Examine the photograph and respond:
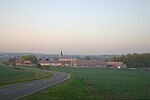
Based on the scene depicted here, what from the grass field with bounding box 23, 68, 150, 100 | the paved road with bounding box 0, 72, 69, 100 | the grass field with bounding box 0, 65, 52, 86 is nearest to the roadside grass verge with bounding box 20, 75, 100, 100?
the grass field with bounding box 23, 68, 150, 100

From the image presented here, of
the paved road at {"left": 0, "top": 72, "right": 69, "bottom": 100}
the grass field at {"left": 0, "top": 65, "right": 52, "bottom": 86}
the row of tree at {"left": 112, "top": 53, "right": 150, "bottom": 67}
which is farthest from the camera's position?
the row of tree at {"left": 112, "top": 53, "right": 150, "bottom": 67}

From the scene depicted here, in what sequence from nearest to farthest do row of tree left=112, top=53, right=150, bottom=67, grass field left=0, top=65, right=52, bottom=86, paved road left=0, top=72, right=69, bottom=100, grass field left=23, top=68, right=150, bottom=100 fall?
1. paved road left=0, top=72, right=69, bottom=100
2. grass field left=23, top=68, right=150, bottom=100
3. grass field left=0, top=65, right=52, bottom=86
4. row of tree left=112, top=53, right=150, bottom=67

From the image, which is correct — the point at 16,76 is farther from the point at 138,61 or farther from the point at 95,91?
the point at 138,61

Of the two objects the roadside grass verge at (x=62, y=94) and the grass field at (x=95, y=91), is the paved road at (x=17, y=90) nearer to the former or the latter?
the roadside grass verge at (x=62, y=94)

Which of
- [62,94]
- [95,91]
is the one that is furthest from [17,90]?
[95,91]

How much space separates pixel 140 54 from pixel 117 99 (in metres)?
170

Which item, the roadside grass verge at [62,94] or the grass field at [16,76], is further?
the grass field at [16,76]

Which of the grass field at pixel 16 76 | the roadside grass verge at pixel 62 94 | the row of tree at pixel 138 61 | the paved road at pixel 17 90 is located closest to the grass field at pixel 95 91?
the roadside grass verge at pixel 62 94

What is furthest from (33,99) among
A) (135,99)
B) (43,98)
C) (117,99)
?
(135,99)

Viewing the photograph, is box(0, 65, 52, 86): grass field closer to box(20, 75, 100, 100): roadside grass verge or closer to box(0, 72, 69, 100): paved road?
box(0, 72, 69, 100): paved road

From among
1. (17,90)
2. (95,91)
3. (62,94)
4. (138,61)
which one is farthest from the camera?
(138,61)

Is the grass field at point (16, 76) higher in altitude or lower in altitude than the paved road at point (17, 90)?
lower

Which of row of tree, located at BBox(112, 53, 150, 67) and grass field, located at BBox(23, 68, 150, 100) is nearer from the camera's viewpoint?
grass field, located at BBox(23, 68, 150, 100)

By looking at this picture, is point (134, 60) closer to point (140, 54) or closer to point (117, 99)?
point (140, 54)
